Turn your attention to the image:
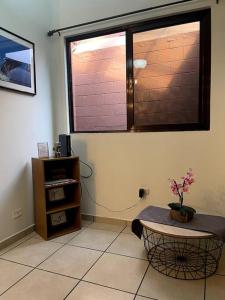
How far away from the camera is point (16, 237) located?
2.34 metres

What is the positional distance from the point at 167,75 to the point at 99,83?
79 centimetres

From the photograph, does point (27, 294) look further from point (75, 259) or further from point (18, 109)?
point (18, 109)

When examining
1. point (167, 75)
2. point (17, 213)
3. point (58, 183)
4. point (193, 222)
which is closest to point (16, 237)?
point (17, 213)

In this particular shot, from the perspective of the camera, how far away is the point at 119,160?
2643mm

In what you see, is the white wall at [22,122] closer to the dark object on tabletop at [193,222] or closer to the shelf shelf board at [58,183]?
the shelf shelf board at [58,183]

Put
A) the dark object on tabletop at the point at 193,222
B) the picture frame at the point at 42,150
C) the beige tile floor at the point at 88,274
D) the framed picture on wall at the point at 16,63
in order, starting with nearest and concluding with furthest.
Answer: the beige tile floor at the point at 88,274 < the dark object on tabletop at the point at 193,222 < the framed picture on wall at the point at 16,63 < the picture frame at the point at 42,150

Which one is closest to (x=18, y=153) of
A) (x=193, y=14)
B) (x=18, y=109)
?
(x=18, y=109)

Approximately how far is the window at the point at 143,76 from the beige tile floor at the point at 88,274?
1259mm

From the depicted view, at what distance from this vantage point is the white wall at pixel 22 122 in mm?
2229

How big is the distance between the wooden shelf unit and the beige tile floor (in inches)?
7.2

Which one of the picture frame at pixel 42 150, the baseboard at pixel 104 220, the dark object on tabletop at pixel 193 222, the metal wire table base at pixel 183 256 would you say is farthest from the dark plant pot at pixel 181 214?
the picture frame at pixel 42 150

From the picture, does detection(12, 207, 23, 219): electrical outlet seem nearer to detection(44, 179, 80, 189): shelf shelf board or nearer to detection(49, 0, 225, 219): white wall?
detection(44, 179, 80, 189): shelf shelf board

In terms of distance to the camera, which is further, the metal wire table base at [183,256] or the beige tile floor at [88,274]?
the metal wire table base at [183,256]

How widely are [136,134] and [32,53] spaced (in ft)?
4.66
